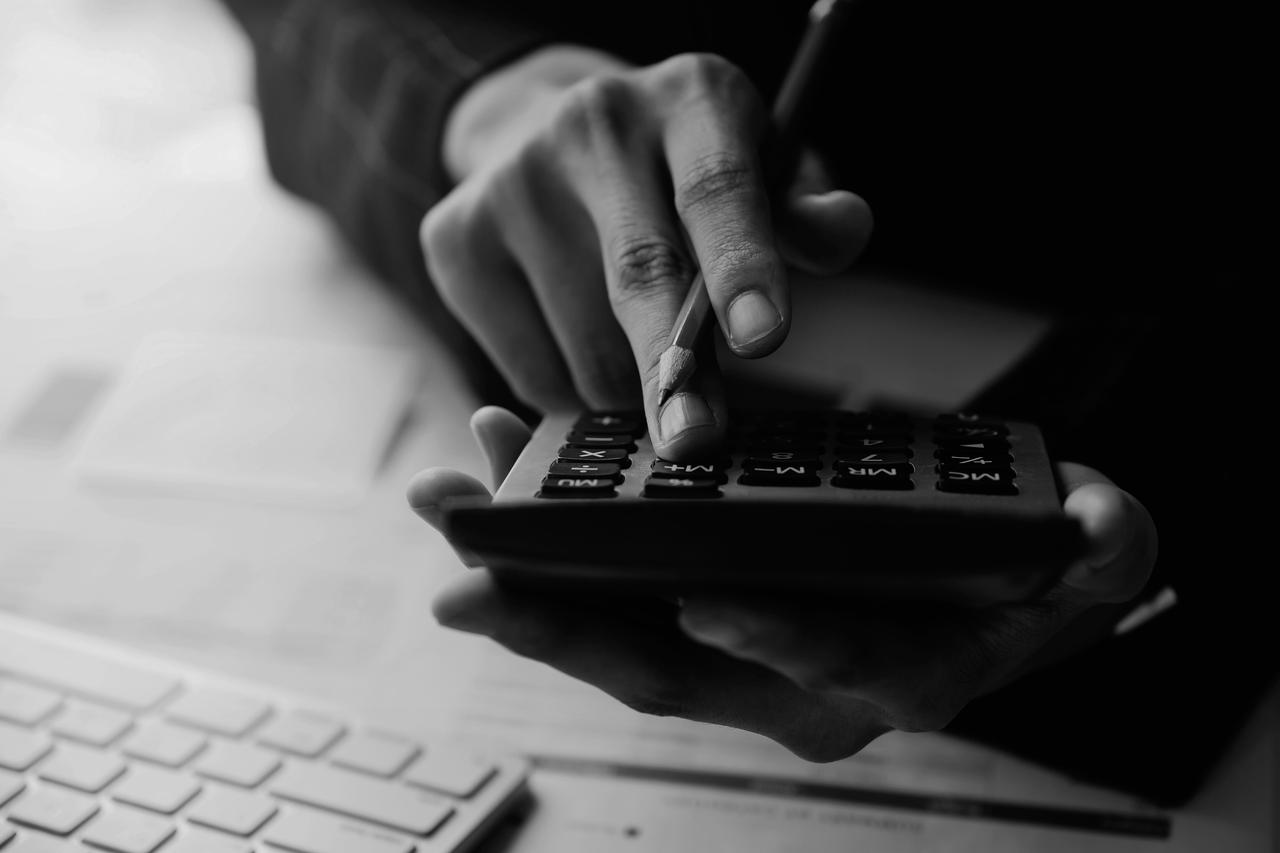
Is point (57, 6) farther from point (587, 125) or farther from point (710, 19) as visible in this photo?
point (587, 125)

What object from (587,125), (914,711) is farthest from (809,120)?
(914,711)

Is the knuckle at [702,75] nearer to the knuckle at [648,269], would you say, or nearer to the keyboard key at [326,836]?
the knuckle at [648,269]

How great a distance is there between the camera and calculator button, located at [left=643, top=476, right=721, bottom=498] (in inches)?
9.8

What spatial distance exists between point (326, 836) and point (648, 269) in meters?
0.16

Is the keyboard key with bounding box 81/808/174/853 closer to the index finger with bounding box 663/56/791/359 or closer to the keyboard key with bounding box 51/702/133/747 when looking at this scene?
the keyboard key with bounding box 51/702/133/747

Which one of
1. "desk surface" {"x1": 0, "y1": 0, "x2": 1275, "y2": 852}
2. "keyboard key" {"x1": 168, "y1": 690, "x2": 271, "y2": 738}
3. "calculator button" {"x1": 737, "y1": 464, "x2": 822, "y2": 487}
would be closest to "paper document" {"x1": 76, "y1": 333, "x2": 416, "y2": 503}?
"desk surface" {"x1": 0, "y1": 0, "x2": 1275, "y2": 852}

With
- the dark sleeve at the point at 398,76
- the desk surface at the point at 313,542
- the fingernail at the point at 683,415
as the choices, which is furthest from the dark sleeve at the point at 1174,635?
the dark sleeve at the point at 398,76

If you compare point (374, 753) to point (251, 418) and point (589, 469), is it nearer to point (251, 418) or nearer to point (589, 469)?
point (589, 469)

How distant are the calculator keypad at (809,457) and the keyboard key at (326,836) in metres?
0.09

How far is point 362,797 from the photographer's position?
11.3 inches

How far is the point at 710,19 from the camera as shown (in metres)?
0.51

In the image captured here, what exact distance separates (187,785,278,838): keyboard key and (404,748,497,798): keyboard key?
36 millimetres

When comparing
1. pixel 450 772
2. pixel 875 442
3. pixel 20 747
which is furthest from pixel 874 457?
pixel 20 747

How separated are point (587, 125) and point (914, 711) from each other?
0.20m
